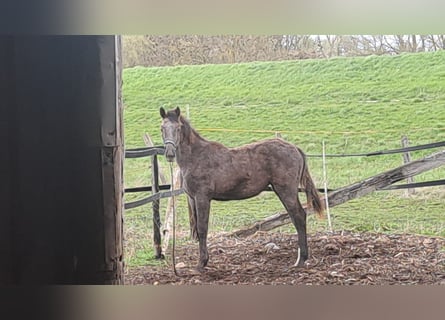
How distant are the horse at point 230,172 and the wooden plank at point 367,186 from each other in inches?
3.4

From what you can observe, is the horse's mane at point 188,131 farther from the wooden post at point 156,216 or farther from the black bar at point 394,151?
the black bar at point 394,151

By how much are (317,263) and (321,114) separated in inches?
34.3

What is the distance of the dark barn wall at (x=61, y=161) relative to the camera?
13.1 feet

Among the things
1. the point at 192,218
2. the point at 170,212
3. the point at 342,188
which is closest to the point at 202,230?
the point at 192,218

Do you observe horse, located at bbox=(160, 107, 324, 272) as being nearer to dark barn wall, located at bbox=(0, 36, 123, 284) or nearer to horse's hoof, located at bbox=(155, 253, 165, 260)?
horse's hoof, located at bbox=(155, 253, 165, 260)

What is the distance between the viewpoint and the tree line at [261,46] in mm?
3957

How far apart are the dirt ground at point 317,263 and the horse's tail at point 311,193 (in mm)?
153

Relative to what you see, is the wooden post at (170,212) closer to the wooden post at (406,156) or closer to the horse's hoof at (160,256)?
the horse's hoof at (160,256)

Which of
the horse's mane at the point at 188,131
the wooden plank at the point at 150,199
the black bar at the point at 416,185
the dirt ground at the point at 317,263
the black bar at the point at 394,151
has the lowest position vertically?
the dirt ground at the point at 317,263

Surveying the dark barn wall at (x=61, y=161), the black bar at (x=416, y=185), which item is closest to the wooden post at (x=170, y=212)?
the dark barn wall at (x=61, y=161)

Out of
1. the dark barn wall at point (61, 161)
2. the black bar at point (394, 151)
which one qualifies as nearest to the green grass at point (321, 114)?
the black bar at point (394, 151)

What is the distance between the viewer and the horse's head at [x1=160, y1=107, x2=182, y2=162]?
3996mm

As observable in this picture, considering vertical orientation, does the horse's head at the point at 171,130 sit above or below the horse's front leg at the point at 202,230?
above
